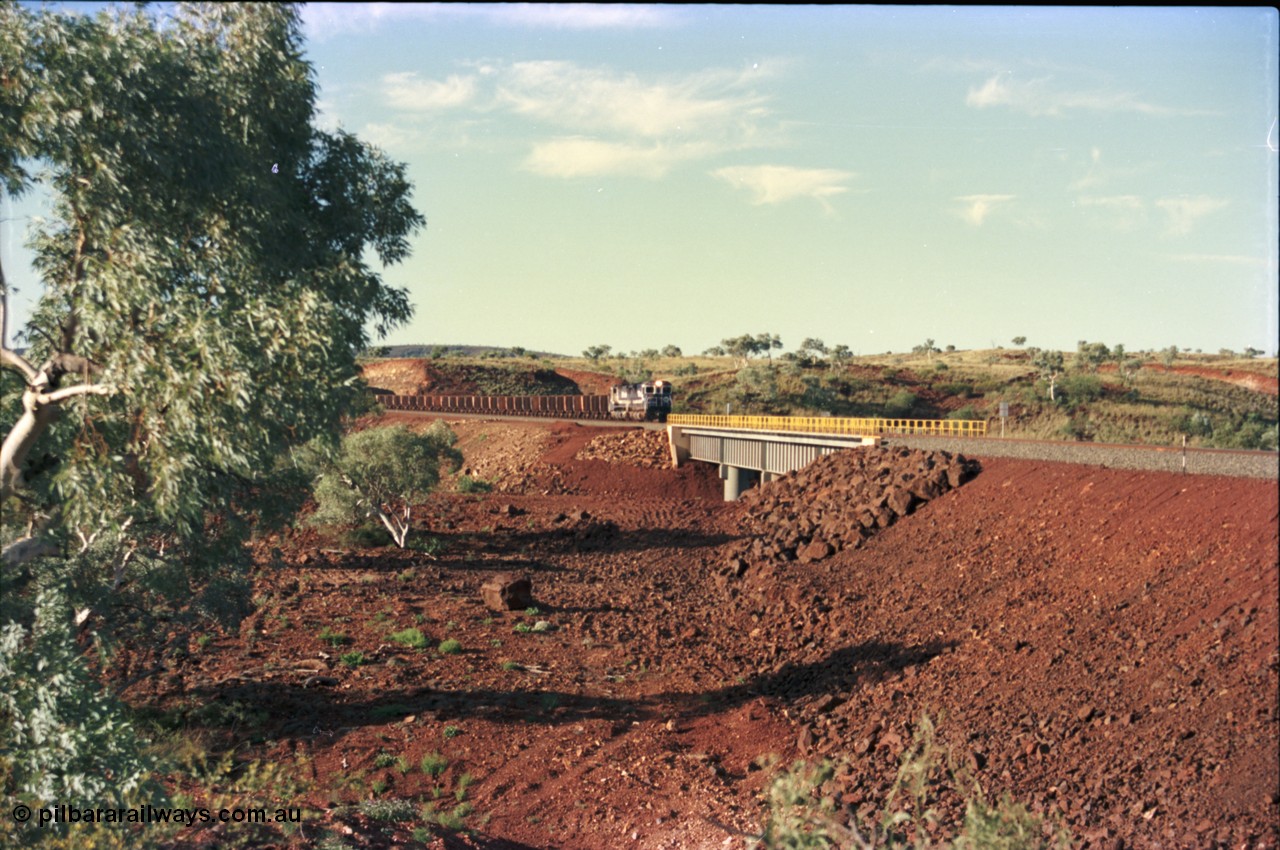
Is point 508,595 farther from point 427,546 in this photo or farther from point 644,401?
point 644,401

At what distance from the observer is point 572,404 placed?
2948 inches

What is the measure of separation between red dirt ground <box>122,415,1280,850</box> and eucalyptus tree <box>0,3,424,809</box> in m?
3.71

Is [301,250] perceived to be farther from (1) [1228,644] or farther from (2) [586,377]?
(2) [586,377]

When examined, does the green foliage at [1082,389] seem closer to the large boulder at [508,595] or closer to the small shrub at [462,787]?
the large boulder at [508,595]

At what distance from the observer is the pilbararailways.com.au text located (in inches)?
348

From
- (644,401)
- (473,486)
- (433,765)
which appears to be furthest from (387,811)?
(644,401)

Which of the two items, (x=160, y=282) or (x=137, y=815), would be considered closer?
(x=137, y=815)

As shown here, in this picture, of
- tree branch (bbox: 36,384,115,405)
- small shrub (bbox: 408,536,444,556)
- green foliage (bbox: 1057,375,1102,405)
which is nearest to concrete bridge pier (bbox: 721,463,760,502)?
small shrub (bbox: 408,536,444,556)

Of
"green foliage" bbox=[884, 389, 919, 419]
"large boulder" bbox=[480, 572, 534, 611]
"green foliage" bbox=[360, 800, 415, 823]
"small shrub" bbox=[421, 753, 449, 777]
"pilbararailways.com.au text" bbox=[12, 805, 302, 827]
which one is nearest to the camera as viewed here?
"pilbararailways.com.au text" bbox=[12, 805, 302, 827]

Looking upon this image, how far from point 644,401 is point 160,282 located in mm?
53685

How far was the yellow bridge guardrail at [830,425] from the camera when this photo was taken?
1506 inches

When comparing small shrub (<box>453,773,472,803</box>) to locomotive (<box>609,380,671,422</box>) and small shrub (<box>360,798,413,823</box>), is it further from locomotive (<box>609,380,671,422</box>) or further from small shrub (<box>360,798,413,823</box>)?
locomotive (<box>609,380,671,422</box>)

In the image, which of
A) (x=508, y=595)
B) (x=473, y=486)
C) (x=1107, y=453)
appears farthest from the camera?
(x=473, y=486)

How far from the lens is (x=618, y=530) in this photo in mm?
38250
